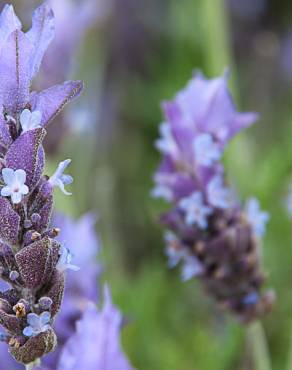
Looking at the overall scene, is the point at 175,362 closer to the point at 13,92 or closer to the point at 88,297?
the point at 88,297

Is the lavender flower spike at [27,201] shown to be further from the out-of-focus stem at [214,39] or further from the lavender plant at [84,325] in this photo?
the out-of-focus stem at [214,39]

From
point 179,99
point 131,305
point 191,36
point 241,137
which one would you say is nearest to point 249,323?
point 179,99

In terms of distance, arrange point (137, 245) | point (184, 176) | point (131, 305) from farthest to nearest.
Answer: point (137, 245), point (131, 305), point (184, 176)

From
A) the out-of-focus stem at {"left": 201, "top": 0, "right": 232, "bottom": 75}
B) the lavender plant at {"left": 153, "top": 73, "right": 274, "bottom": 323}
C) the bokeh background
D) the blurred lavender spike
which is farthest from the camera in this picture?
the out-of-focus stem at {"left": 201, "top": 0, "right": 232, "bottom": 75}

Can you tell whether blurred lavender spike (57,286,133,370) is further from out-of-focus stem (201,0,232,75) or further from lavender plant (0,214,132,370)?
out-of-focus stem (201,0,232,75)

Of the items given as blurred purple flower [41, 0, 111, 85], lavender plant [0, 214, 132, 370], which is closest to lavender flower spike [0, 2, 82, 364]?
lavender plant [0, 214, 132, 370]

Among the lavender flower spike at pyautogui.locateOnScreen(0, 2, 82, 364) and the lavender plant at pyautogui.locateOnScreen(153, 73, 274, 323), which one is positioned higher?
the lavender flower spike at pyautogui.locateOnScreen(0, 2, 82, 364)
